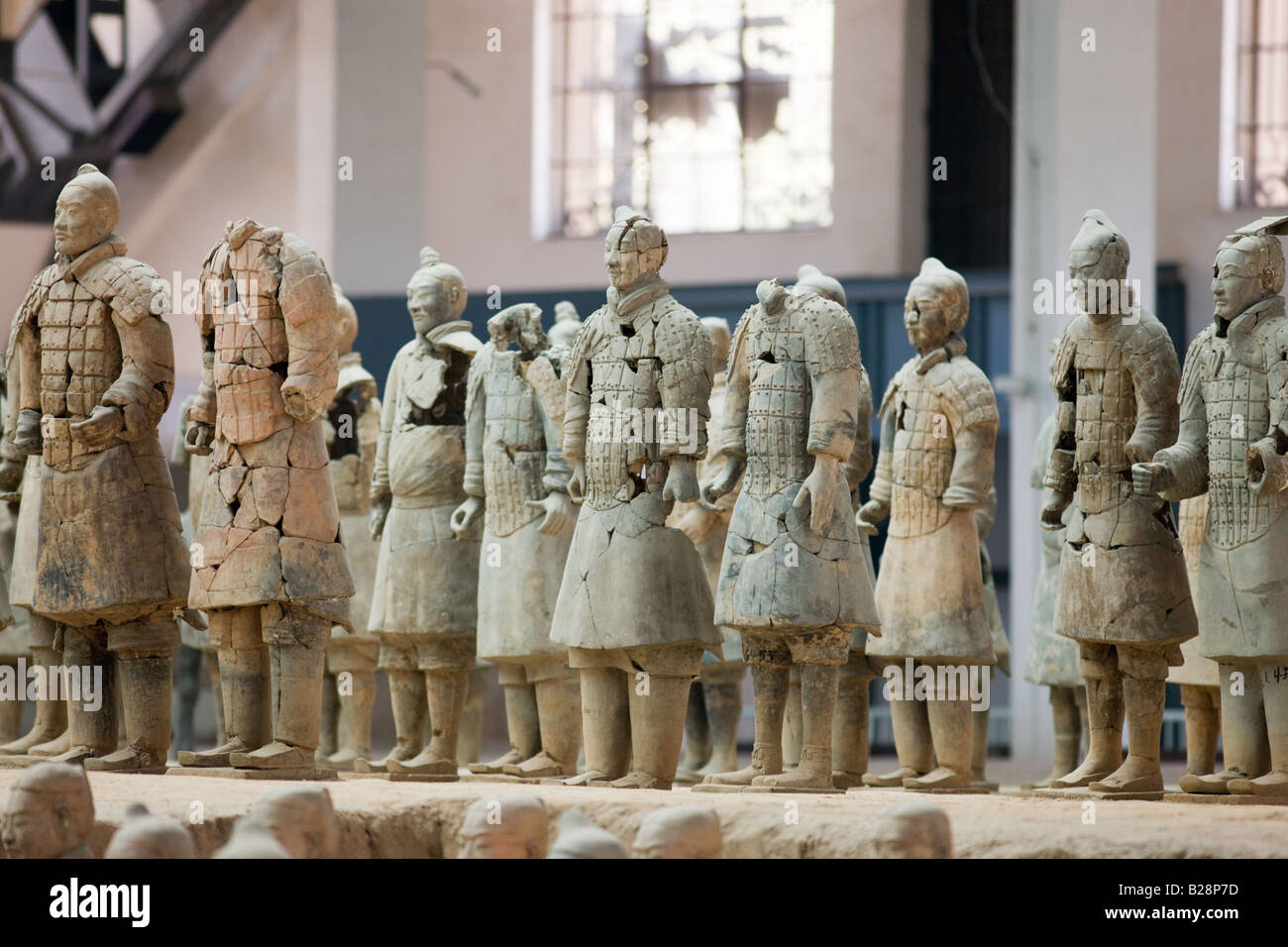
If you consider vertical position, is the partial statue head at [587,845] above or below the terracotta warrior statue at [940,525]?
below

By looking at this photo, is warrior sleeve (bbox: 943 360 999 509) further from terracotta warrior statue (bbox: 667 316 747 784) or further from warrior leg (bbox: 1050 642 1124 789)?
terracotta warrior statue (bbox: 667 316 747 784)

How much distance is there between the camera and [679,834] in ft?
21.5

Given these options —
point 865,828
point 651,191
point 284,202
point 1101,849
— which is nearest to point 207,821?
point 865,828

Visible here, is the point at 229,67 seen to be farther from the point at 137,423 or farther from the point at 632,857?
the point at 632,857

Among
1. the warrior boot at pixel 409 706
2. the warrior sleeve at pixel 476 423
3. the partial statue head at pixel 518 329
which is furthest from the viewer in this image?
the warrior boot at pixel 409 706

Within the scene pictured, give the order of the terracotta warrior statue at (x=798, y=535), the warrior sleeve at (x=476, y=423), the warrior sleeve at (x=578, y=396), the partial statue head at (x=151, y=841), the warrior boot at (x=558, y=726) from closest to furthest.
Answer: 1. the partial statue head at (x=151, y=841)
2. the terracotta warrior statue at (x=798, y=535)
3. the warrior sleeve at (x=578, y=396)
4. the warrior boot at (x=558, y=726)
5. the warrior sleeve at (x=476, y=423)

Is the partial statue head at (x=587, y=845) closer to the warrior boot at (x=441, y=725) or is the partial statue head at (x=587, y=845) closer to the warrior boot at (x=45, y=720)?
the warrior boot at (x=441, y=725)

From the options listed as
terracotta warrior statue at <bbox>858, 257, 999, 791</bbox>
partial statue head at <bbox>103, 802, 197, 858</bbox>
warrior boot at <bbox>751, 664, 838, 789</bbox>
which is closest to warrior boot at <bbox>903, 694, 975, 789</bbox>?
terracotta warrior statue at <bbox>858, 257, 999, 791</bbox>

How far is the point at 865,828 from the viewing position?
7031 millimetres

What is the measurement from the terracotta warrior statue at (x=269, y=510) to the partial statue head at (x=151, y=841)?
2.21 metres

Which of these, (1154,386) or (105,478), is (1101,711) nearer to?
(1154,386)

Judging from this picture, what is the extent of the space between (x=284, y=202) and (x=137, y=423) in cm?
857

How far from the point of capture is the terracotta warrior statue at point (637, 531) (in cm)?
859

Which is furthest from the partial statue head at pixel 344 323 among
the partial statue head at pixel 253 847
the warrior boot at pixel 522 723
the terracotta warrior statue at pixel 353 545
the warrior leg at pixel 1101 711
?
the partial statue head at pixel 253 847
